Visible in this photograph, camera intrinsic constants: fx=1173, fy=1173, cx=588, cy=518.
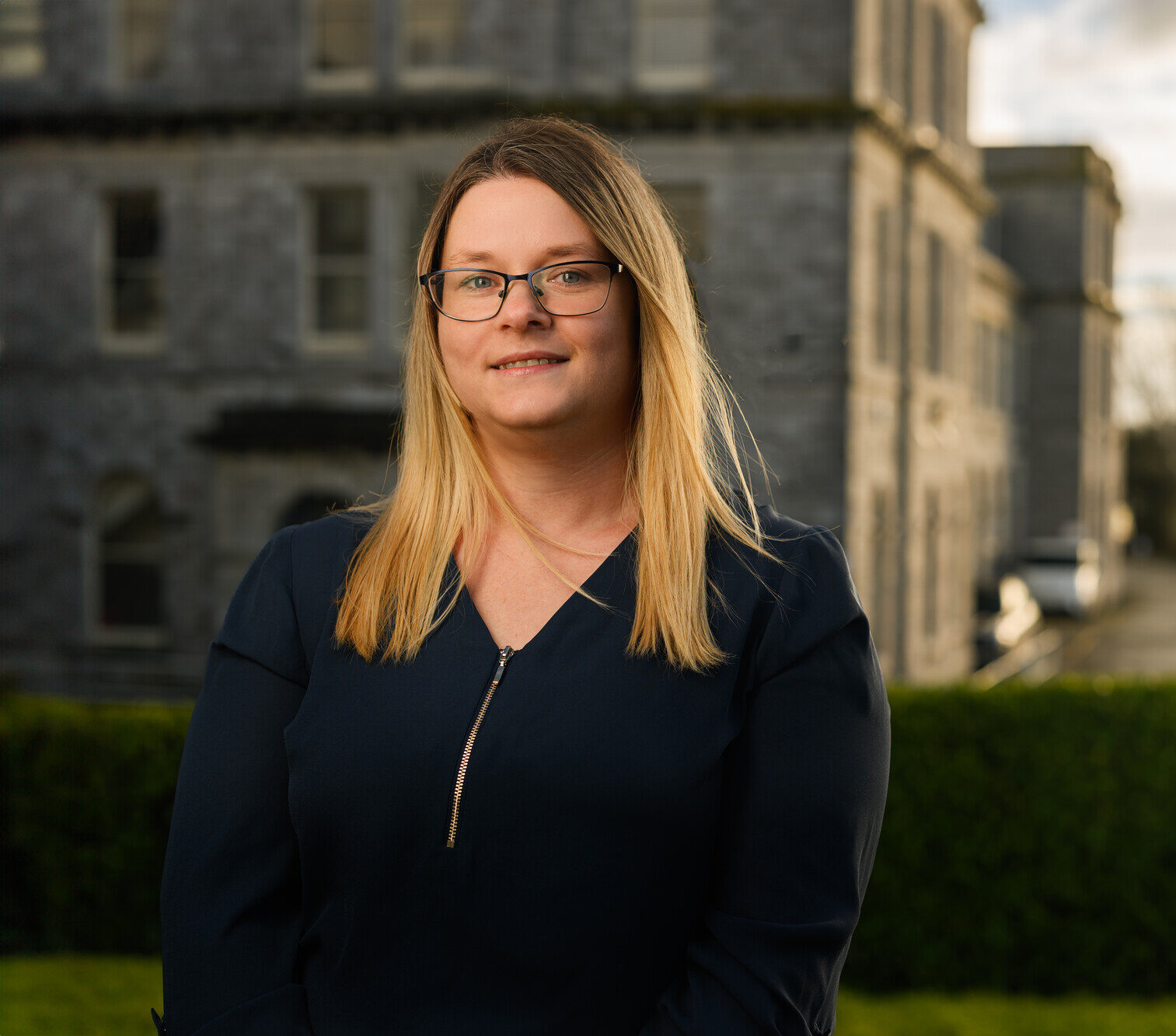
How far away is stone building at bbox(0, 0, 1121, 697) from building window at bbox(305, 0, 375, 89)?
35 mm

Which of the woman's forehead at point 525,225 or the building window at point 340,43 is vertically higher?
the building window at point 340,43

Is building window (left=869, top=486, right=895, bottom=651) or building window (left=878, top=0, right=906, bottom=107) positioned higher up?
building window (left=878, top=0, right=906, bottom=107)

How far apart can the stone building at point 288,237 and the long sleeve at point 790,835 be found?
13.9 m

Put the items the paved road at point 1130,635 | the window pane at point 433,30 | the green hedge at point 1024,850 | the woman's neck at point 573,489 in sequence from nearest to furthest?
1. the woman's neck at point 573,489
2. the green hedge at point 1024,850
3. the window pane at point 433,30
4. the paved road at point 1130,635

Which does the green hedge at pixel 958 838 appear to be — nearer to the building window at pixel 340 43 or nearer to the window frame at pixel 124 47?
the building window at pixel 340 43

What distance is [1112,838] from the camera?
7.69 m

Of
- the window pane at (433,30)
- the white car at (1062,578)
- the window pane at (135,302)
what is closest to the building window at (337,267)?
the window pane at (433,30)

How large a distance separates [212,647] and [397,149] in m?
15.9

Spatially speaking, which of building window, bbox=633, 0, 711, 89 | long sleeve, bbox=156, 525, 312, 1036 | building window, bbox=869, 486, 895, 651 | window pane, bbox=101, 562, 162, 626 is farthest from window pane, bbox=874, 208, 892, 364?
long sleeve, bbox=156, 525, 312, 1036

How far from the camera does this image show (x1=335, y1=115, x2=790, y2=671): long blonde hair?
5.94 feet

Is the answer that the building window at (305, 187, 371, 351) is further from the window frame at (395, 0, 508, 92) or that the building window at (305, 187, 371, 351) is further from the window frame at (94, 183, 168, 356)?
the window frame at (94, 183, 168, 356)

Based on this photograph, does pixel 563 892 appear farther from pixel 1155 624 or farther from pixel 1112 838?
pixel 1155 624

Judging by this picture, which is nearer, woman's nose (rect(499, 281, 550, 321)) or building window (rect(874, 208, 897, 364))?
woman's nose (rect(499, 281, 550, 321))

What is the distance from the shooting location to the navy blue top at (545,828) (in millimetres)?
1706
